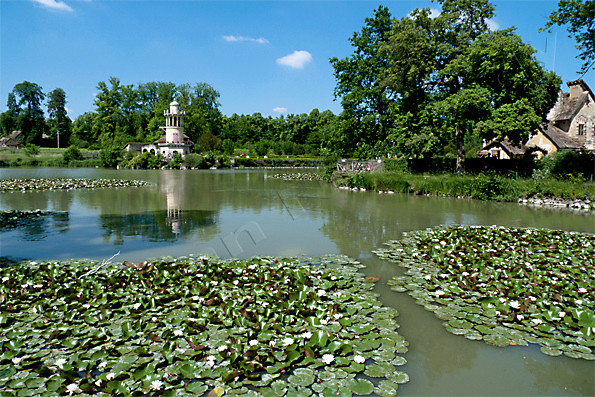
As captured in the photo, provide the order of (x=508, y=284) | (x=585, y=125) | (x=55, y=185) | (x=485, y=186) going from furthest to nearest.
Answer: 1. (x=585, y=125)
2. (x=55, y=185)
3. (x=485, y=186)
4. (x=508, y=284)

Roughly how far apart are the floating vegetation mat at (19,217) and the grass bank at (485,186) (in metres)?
17.4

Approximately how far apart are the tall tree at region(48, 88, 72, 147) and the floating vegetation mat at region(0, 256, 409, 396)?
91937mm

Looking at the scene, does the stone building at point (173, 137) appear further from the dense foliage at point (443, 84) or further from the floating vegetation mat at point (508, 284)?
the floating vegetation mat at point (508, 284)

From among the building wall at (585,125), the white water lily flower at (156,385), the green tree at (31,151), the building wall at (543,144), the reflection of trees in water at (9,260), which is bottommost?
the reflection of trees in water at (9,260)

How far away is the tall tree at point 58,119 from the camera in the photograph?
83.8 m

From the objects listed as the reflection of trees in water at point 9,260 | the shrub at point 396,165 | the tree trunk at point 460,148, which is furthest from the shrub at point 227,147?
the reflection of trees in water at point 9,260

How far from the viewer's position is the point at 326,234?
10992 mm

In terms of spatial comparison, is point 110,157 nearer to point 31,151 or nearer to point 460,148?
point 31,151

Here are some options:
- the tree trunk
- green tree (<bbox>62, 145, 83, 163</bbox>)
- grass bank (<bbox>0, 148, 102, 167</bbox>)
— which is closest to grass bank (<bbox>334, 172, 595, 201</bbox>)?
the tree trunk

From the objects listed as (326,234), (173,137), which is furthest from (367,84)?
(173,137)

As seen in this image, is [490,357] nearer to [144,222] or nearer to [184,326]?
[184,326]

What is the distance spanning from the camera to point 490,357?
169 inches

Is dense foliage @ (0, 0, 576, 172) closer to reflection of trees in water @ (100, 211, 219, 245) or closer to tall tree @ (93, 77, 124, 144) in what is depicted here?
reflection of trees in water @ (100, 211, 219, 245)

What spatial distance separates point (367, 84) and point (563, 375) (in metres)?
28.3
